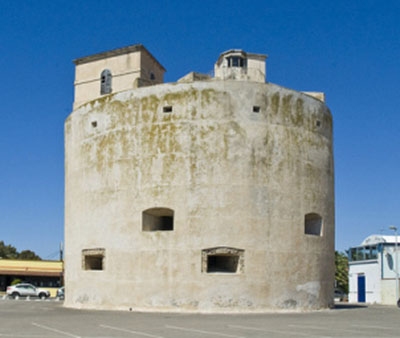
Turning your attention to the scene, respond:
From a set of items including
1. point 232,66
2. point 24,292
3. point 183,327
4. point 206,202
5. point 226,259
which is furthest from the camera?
point 24,292

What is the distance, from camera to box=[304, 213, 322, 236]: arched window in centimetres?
1976

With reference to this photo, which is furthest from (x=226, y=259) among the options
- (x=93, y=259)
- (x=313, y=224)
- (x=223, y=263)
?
(x=93, y=259)

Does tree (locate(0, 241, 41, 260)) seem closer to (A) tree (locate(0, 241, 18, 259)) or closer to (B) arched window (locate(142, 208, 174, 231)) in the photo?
(A) tree (locate(0, 241, 18, 259))

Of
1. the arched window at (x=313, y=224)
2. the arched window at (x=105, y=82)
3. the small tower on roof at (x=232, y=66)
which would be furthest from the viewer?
the arched window at (x=105, y=82)

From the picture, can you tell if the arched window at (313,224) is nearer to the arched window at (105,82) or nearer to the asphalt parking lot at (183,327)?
the asphalt parking lot at (183,327)

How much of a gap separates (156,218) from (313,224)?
5.37 metres

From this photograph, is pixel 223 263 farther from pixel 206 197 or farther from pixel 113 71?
pixel 113 71

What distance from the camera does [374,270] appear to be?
3369 cm

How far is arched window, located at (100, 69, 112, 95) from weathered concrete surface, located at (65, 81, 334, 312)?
3.51 metres

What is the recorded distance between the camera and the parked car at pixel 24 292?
33.1m

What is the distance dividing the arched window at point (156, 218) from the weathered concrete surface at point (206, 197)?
23 centimetres

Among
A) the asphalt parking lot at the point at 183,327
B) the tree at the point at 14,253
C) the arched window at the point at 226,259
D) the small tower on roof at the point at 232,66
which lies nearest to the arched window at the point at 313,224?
the arched window at the point at 226,259

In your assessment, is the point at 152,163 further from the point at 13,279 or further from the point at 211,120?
the point at 13,279

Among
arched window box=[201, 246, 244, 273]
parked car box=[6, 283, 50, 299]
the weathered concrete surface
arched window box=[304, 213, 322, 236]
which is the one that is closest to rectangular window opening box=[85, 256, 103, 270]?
the weathered concrete surface
